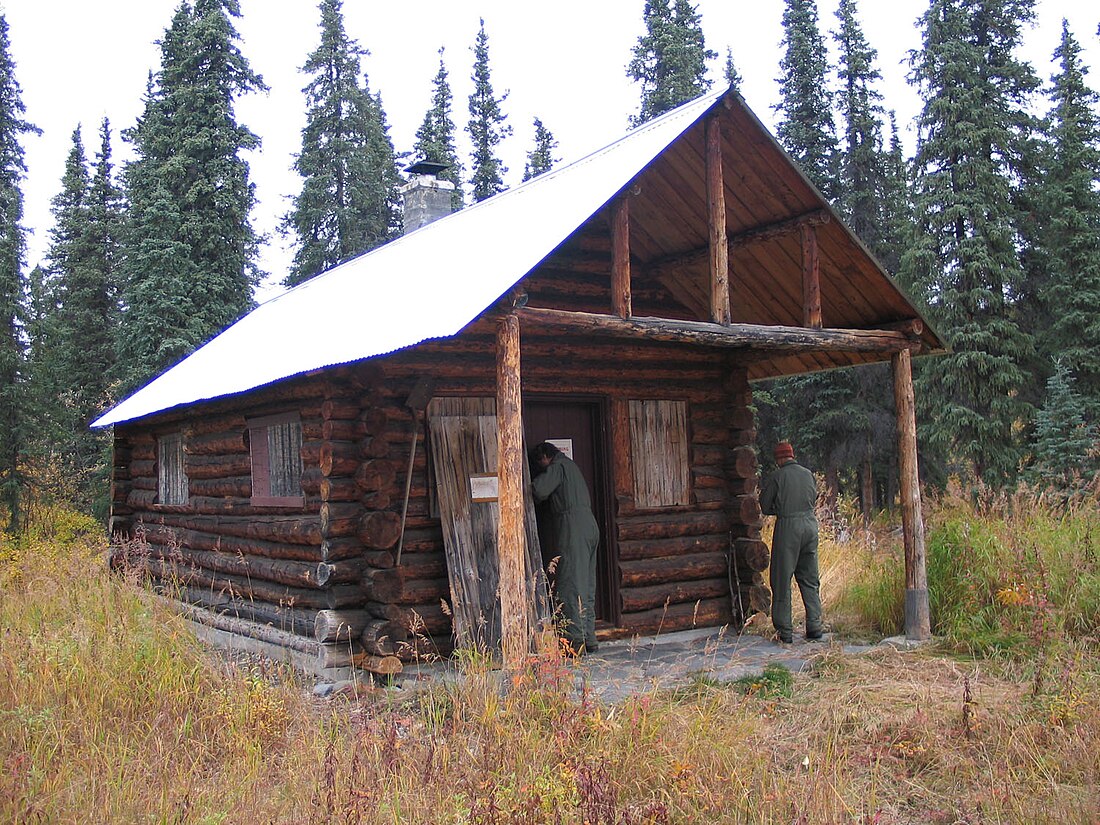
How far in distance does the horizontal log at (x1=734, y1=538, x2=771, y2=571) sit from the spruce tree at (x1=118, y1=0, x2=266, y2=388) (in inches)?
623

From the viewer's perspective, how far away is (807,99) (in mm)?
28688

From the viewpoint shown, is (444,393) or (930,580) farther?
(930,580)

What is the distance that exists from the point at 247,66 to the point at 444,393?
1834 centimetres

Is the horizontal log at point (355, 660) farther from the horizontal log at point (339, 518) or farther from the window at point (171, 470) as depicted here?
the window at point (171, 470)

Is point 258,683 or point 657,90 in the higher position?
point 657,90

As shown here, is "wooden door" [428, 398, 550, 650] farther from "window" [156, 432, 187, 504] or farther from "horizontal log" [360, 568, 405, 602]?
"window" [156, 432, 187, 504]

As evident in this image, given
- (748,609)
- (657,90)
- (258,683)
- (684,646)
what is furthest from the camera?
(657,90)

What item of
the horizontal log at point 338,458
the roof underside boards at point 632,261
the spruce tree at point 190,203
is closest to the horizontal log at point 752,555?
the roof underside boards at point 632,261

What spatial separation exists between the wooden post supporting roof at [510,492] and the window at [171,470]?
289 inches

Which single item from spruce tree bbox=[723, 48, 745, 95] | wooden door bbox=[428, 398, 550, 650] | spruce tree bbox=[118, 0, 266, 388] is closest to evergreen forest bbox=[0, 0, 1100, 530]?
spruce tree bbox=[118, 0, 266, 388]

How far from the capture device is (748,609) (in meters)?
10.9

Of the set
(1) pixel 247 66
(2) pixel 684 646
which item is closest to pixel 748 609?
(2) pixel 684 646

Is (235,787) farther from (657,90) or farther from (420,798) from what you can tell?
(657,90)

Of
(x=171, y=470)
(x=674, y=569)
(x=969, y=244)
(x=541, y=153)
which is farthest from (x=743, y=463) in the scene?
(x=541, y=153)
